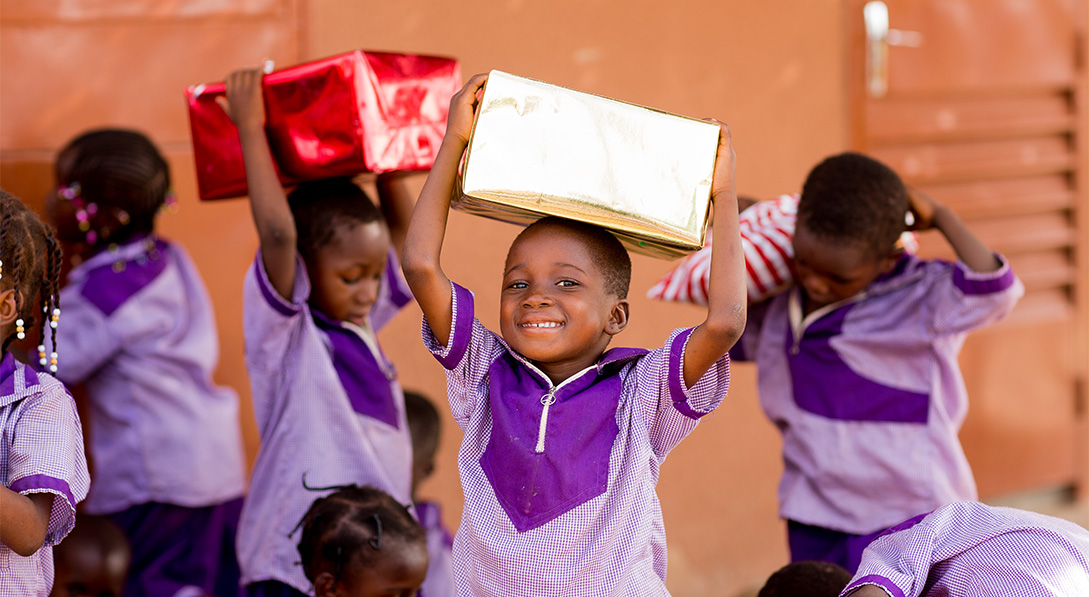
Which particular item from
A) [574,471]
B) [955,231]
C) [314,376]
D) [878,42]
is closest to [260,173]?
[314,376]

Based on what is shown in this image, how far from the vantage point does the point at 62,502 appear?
1863mm

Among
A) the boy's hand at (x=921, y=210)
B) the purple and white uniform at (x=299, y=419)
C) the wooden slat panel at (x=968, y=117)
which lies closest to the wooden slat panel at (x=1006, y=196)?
the wooden slat panel at (x=968, y=117)

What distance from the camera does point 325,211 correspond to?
2605mm

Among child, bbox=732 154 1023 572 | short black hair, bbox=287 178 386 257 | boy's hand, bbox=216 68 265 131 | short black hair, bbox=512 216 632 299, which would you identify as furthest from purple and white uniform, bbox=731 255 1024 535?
boy's hand, bbox=216 68 265 131

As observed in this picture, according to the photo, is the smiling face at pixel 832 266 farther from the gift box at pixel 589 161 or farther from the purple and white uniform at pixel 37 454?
the purple and white uniform at pixel 37 454

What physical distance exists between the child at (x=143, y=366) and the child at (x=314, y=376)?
2.34ft

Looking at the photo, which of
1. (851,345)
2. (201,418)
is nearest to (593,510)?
(851,345)

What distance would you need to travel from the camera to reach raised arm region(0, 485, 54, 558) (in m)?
1.72

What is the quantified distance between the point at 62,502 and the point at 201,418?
1418mm

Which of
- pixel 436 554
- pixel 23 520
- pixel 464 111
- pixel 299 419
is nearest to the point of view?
pixel 23 520

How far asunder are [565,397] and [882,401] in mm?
1148

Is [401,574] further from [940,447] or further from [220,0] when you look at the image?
[220,0]

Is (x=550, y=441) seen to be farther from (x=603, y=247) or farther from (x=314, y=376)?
(x=314, y=376)

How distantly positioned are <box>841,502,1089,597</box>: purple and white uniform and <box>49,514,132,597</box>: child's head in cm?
201
